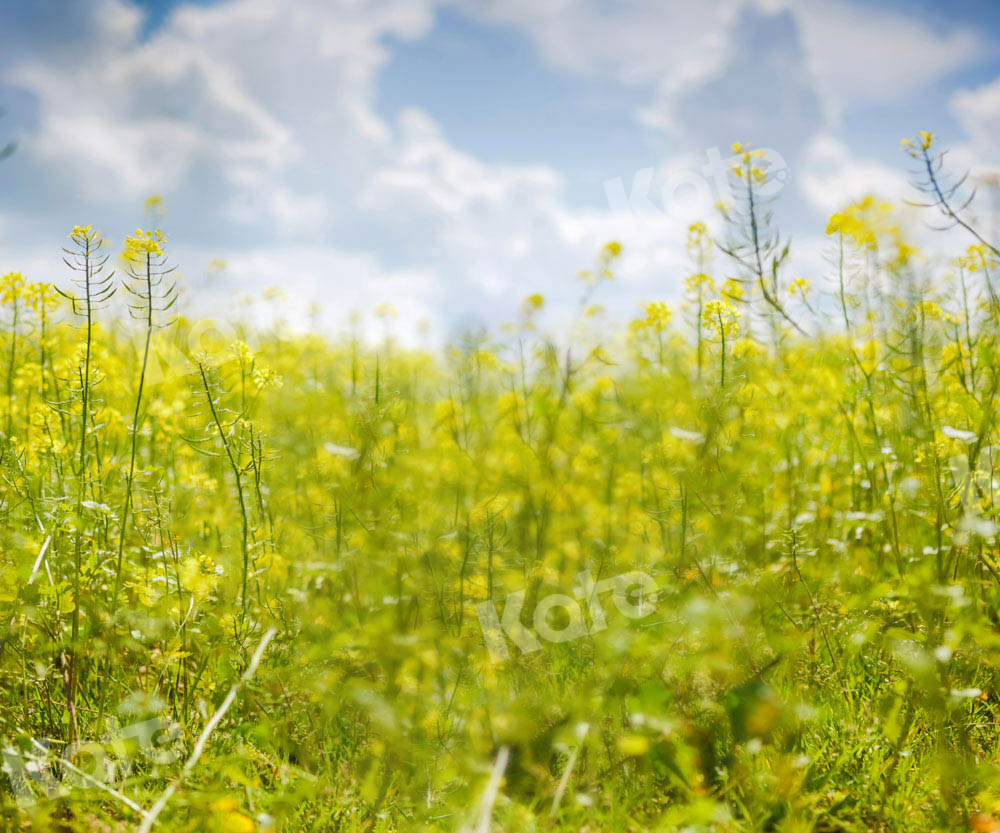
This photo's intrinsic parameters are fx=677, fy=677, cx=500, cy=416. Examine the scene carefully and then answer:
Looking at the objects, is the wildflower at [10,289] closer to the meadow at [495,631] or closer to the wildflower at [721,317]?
the meadow at [495,631]

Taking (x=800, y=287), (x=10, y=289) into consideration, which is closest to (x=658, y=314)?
(x=800, y=287)

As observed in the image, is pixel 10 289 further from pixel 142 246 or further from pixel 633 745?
pixel 633 745

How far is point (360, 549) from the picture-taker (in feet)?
5.24

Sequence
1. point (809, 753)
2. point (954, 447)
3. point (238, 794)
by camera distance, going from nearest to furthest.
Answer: point (238, 794), point (809, 753), point (954, 447)

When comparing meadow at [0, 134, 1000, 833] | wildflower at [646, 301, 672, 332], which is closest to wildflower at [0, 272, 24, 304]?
meadow at [0, 134, 1000, 833]

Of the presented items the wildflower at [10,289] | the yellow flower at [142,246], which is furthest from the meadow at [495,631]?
the wildflower at [10,289]

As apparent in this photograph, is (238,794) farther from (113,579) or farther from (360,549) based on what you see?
(113,579)

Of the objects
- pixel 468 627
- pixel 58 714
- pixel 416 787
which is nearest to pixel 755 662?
pixel 468 627

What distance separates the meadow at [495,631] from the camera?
50.5 inches

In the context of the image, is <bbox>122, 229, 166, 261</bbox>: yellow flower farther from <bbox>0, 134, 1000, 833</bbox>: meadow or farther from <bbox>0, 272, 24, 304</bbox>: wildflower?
<bbox>0, 272, 24, 304</bbox>: wildflower

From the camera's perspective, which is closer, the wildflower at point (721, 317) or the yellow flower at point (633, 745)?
the yellow flower at point (633, 745)

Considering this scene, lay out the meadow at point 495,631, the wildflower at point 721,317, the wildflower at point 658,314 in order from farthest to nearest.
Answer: the wildflower at point 658,314, the wildflower at point 721,317, the meadow at point 495,631

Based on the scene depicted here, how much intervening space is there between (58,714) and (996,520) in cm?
223

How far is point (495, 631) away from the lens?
1.46m
